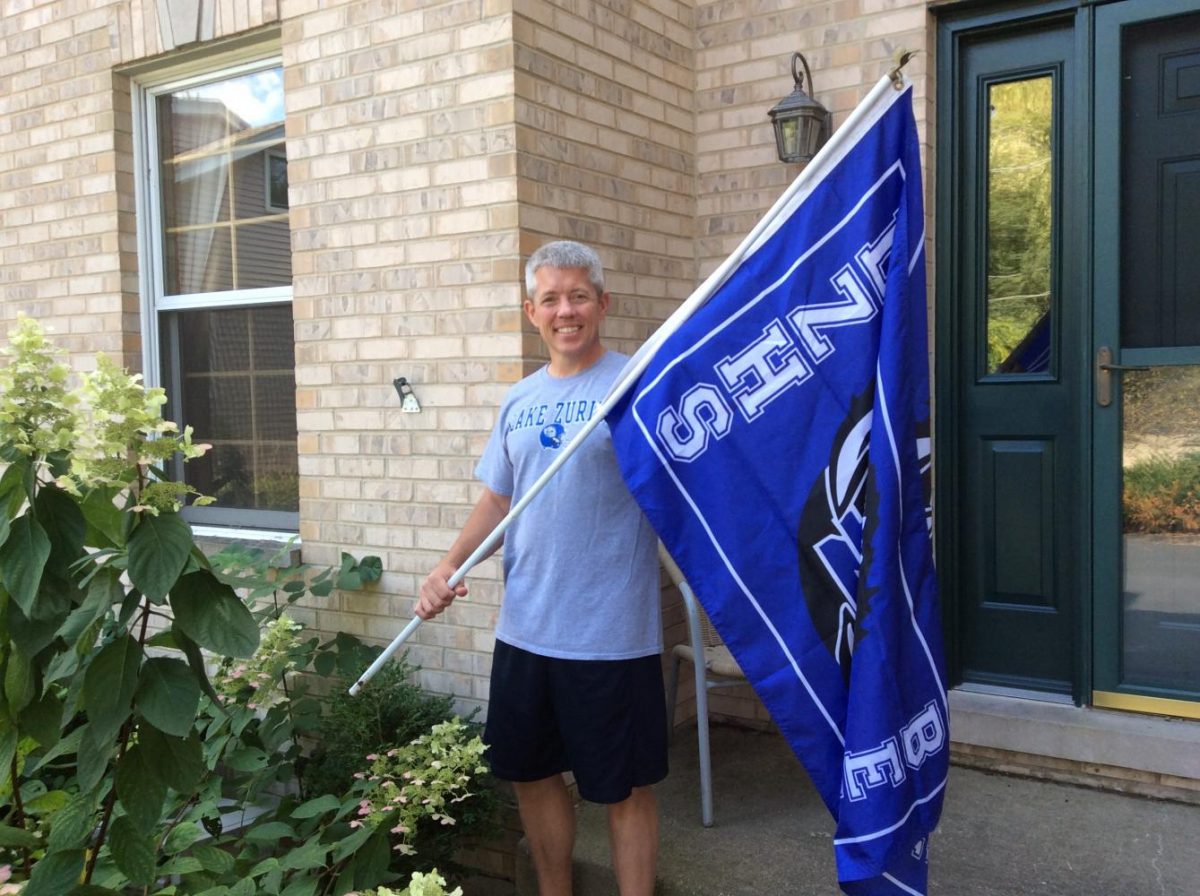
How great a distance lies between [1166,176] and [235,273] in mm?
3399

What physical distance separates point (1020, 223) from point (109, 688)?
304 centimetres

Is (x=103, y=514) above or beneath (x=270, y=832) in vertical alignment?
above

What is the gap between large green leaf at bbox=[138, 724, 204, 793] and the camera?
6.29ft

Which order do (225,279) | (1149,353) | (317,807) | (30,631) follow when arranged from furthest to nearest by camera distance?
(225,279)
(1149,353)
(317,807)
(30,631)

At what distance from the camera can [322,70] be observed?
3682 millimetres

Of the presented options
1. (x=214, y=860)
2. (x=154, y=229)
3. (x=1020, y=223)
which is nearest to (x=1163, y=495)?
(x=1020, y=223)

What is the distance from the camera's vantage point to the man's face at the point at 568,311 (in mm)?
2535

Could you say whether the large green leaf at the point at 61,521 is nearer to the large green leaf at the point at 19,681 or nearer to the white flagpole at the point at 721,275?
the large green leaf at the point at 19,681

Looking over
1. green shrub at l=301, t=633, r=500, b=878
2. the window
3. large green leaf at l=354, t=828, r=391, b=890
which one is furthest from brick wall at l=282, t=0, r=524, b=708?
large green leaf at l=354, t=828, r=391, b=890

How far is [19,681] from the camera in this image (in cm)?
203

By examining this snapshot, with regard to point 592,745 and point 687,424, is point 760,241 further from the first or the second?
point 592,745

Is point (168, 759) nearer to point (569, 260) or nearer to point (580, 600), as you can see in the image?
point (580, 600)

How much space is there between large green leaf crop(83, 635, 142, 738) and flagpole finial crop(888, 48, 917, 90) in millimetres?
1827

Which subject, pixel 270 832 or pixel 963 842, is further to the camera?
pixel 963 842
